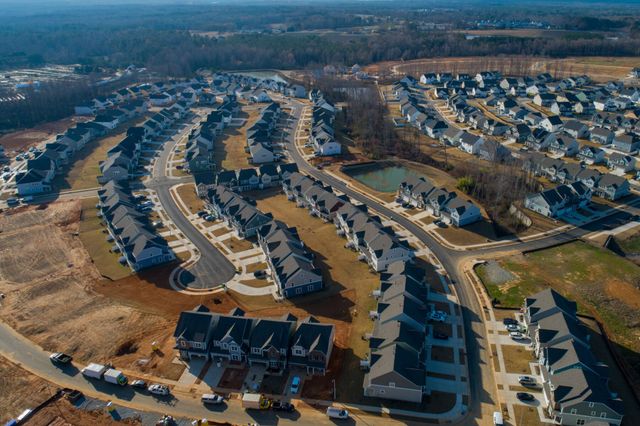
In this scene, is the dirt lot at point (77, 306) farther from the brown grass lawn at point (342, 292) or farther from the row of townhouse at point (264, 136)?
the row of townhouse at point (264, 136)

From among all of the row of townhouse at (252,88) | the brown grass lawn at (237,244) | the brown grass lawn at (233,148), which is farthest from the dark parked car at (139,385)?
the row of townhouse at (252,88)

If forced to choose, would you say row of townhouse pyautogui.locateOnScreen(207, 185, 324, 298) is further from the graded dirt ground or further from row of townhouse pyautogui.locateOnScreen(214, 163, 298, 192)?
the graded dirt ground

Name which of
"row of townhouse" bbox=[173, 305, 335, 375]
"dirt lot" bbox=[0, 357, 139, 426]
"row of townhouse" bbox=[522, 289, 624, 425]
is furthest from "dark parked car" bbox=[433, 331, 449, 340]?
"dirt lot" bbox=[0, 357, 139, 426]

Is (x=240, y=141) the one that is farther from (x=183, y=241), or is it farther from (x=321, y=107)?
(x=183, y=241)

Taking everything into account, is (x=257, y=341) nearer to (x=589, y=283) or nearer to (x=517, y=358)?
(x=517, y=358)

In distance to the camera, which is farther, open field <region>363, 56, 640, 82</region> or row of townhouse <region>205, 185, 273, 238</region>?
open field <region>363, 56, 640, 82</region>
